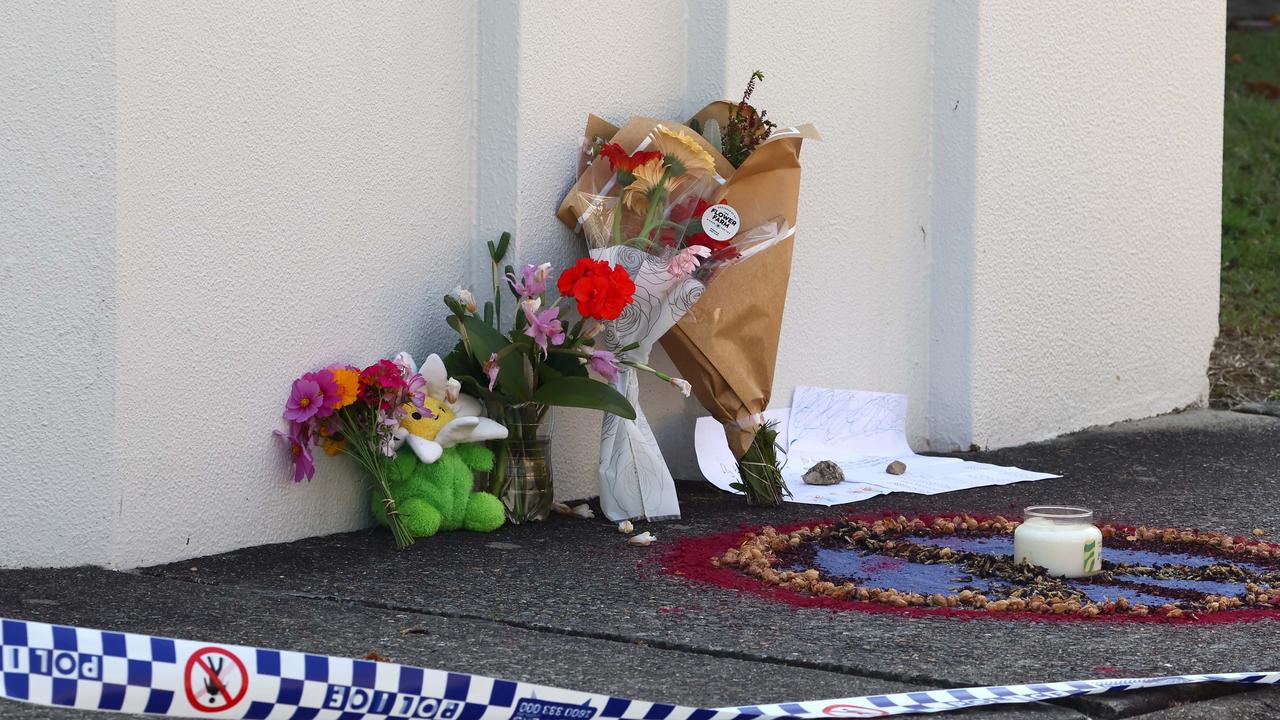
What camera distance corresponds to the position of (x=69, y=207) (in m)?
2.90

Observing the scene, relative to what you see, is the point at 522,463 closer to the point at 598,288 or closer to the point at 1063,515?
the point at 598,288

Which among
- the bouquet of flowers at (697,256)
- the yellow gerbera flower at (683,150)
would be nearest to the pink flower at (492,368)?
the bouquet of flowers at (697,256)

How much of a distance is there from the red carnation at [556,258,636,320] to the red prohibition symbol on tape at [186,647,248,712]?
174 cm

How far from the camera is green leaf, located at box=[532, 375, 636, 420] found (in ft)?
11.3

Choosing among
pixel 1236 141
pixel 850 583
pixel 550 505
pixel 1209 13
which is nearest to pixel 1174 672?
pixel 850 583

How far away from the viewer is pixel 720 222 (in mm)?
3740

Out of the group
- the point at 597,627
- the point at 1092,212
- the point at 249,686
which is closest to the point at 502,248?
the point at 597,627

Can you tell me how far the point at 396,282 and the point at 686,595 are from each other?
1.16 meters

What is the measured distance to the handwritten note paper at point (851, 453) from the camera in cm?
417

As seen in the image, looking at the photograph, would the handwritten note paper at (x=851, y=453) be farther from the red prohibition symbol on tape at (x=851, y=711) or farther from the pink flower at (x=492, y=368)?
the red prohibition symbol on tape at (x=851, y=711)

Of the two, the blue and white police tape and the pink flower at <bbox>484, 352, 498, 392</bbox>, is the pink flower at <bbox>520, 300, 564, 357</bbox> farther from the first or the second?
the blue and white police tape

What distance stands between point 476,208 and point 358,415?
727mm

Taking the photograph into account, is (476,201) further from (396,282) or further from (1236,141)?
(1236,141)

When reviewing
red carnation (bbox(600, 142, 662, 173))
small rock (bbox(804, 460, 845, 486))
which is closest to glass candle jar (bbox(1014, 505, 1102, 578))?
small rock (bbox(804, 460, 845, 486))
